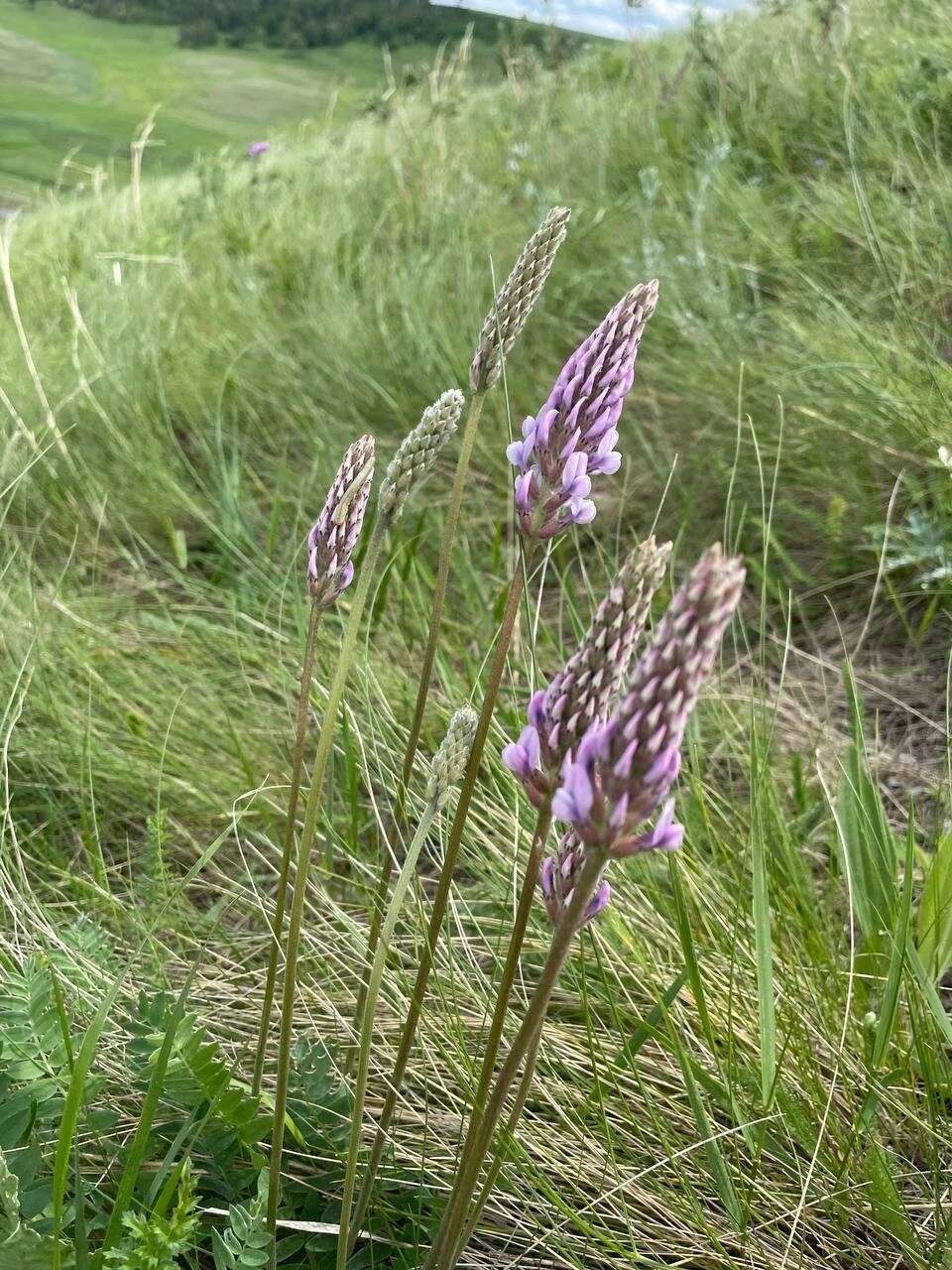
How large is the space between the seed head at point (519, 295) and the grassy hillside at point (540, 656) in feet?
0.72

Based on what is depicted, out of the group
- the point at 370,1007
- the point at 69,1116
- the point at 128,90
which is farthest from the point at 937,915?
the point at 128,90

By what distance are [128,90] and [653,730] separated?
5388 mm

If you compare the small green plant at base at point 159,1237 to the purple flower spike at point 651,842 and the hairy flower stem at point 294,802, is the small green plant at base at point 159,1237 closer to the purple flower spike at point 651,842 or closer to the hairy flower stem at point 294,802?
the hairy flower stem at point 294,802

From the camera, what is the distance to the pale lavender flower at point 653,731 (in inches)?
26.5

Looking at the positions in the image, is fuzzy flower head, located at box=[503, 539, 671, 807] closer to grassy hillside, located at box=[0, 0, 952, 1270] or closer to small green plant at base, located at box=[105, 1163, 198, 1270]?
grassy hillside, located at box=[0, 0, 952, 1270]

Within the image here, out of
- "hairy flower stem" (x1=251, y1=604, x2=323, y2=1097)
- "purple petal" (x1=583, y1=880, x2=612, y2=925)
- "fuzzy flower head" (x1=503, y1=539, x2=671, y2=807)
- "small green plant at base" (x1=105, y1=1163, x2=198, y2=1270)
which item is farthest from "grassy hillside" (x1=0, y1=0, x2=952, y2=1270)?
"fuzzy flower head" (x1=503, y1=539, x2=671, y2=807)

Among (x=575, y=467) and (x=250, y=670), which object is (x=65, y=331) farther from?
(x=575, y=467)

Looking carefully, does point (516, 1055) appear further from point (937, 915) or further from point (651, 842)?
point (937, 915)

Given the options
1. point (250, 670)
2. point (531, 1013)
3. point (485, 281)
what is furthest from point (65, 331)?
point (531, 1013)

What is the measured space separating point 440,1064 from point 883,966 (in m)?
0.72

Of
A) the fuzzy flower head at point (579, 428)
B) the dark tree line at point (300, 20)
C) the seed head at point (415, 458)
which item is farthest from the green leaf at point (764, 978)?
the dark tree line at point (300, 20)

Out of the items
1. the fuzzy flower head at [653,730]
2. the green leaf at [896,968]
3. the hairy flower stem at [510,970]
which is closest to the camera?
the fuzzy flower head at [653,730]

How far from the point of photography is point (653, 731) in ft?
2.29

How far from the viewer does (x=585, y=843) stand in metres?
0.75
